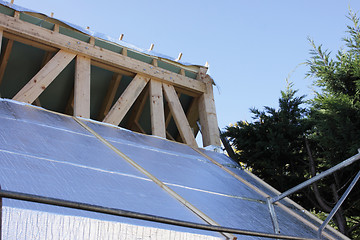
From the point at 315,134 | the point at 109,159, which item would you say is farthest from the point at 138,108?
the point at 109,159

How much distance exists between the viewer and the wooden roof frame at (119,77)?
17.2 feet

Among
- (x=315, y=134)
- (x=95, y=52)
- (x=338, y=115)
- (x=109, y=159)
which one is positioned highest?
(x=95, y=52)

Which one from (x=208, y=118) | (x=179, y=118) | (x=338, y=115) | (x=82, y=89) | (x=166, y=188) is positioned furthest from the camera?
(x=208, y=118)

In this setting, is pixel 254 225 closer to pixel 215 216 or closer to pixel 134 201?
pixel 215 216

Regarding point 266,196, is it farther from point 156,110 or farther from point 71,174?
point 156,110

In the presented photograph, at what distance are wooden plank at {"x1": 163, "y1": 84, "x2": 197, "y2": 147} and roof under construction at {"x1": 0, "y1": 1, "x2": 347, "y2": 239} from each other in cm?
2

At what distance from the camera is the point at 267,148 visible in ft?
19.5

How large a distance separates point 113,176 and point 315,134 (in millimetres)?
3659

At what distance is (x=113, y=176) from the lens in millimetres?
2750

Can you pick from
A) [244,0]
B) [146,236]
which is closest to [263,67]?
[244,0]

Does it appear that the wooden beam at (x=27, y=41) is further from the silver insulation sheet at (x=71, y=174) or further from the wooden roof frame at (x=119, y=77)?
the silver insulation sheet at (x=71, y=174)

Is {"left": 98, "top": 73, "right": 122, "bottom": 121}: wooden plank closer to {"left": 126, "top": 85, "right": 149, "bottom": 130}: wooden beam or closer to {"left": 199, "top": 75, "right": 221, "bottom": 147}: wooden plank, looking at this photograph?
{"left": 126, "top": 85, "right": 149, "bottom": 130}: wooden beam

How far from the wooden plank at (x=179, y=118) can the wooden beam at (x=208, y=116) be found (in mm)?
308

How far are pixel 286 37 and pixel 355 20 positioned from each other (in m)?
4.54
